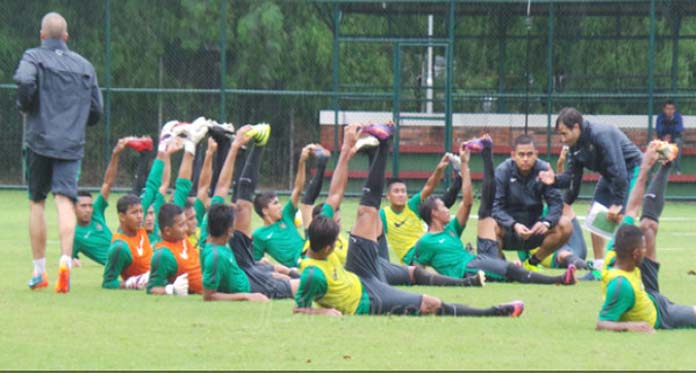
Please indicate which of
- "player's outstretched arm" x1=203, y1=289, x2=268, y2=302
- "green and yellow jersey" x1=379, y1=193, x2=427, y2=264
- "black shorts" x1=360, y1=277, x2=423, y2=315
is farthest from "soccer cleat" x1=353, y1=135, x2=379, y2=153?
→ "green and yellow jersey" x1=379, y1=193, x2=427, y2=264

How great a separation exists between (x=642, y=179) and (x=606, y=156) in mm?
3507

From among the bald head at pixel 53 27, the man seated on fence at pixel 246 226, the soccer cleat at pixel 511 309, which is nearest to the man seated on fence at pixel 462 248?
the man seated on fence at pixel 246 226

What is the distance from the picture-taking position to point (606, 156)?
13148mm

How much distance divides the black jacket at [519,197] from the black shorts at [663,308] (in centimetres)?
491

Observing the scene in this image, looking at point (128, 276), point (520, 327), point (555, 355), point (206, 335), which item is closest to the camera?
point (555, 355)

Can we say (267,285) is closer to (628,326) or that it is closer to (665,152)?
(628,326)

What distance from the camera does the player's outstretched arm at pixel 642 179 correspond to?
375 inches

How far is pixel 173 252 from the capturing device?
11562mm

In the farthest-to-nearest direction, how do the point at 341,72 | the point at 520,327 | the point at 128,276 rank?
the point at 341,72 < the point at 128,276 < the point at 520,327

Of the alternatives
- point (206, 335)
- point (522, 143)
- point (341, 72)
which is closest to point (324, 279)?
point (206, 335)

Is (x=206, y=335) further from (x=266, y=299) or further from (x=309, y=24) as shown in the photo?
(x=309, y=24)

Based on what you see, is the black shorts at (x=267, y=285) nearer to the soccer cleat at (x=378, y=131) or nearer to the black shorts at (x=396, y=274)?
the black shorts at (x=396, y=274)

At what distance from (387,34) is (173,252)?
1935 cm


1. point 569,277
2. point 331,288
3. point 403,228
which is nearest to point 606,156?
point 569,277
